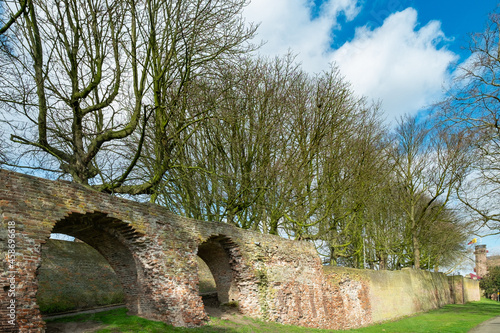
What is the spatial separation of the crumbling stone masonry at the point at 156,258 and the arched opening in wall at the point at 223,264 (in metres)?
0.04

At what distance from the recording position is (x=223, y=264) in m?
14.1

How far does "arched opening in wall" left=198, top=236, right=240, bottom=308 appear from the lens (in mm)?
13602

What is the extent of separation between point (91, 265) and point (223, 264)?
4852 millimetres

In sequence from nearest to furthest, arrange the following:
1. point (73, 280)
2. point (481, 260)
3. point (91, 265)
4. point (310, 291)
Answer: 1. point (73, 280)
2. point (91, 265)
3. point (310, 291)
4. point (481, 260)

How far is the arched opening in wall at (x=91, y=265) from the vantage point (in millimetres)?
9781

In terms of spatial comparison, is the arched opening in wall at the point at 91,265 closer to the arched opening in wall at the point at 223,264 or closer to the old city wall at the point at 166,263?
the old city wall at the point at 166,263

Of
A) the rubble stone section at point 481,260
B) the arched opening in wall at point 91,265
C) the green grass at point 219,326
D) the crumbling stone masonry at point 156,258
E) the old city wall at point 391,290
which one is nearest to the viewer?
the crumbling stone masonry at point 156,258

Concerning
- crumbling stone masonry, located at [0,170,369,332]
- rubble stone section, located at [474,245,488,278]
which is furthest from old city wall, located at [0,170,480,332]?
rubble stone section, located at [474,245,488,278]

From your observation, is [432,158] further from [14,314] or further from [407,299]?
[14,314]

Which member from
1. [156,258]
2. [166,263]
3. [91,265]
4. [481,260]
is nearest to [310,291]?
[166,263]

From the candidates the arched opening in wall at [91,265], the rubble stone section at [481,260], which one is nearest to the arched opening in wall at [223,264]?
the arched opening in wall at [91,265]

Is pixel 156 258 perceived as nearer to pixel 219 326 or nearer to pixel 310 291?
pixel 219 326

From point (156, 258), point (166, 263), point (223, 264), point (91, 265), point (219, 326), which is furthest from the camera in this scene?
point (91, 265)

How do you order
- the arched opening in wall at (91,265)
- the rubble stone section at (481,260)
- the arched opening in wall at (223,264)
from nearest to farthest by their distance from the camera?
the arched opening in wall at (91,265), the arched opening in wall at (223,264), the rubble stone section at (481,260)
